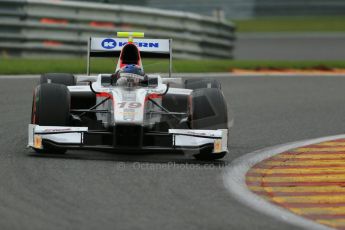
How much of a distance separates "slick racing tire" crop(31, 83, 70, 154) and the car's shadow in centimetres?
13

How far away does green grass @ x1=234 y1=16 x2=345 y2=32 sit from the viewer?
32156 millimetres

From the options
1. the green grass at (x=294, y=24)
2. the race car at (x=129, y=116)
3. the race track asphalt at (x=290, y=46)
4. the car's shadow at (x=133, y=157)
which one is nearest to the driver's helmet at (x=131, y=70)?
the race car at (x=129, y=116)

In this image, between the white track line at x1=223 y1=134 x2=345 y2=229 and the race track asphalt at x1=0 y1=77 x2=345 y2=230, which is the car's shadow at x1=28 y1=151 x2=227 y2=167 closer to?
the race track asphalt at x1=0 y1=77 x2=345 y2=230

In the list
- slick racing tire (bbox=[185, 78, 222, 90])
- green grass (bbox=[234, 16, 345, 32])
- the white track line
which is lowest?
the white track line

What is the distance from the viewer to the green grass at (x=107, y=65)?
1719cm

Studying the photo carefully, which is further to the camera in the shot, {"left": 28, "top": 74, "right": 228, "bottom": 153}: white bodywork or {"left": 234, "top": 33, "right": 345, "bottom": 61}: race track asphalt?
{"left": 234, "top": 33, "right": 345, "bottom": 61}: race track asphalt

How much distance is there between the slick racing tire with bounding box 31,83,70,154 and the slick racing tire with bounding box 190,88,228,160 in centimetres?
121

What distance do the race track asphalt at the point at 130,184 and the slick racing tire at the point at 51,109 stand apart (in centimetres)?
31

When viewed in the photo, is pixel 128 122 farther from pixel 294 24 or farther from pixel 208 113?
pixel 294 24

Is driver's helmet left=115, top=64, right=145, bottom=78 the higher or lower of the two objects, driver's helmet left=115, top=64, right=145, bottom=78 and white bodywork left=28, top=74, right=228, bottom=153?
the higher

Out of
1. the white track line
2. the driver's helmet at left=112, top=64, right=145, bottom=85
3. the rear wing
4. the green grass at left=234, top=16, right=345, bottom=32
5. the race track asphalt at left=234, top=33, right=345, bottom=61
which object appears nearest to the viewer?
the white track line

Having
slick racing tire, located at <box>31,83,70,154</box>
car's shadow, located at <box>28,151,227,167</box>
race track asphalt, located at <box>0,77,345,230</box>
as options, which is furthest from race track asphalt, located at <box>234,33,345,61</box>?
slick racing tire, located at <box>31,83,70,154</box>

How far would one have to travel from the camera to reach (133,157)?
33.0 feet

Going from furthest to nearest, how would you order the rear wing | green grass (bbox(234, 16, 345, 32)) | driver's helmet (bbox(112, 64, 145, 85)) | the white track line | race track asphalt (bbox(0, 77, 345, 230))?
green grass (bbox(234, 16, 345, 32)) < the rear wing < driver's helmet (bbox(112, 64, 145, 85)) < the white track line < race track asphalt (bbox(0, 77, 345, 230))
